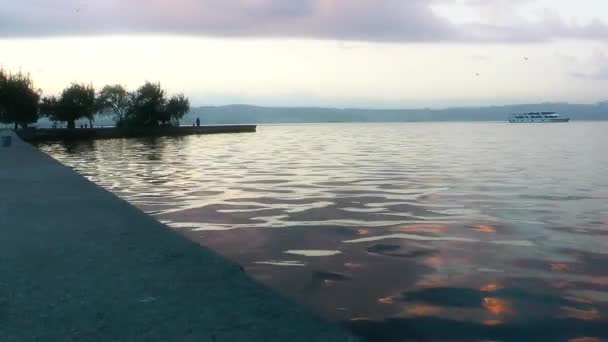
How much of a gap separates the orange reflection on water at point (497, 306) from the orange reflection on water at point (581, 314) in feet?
2.05

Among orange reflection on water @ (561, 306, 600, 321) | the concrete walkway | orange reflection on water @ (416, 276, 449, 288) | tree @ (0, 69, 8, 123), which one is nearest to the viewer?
the concrete walkway

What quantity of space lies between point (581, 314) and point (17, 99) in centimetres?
9336

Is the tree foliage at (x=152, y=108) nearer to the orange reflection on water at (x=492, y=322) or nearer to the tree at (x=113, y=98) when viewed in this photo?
the tree at (x=113, y=98)

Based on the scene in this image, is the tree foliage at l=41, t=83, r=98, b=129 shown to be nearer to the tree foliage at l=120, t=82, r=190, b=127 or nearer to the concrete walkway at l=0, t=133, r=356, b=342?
the tree foliage at l=120, t=82, r=190, b=127

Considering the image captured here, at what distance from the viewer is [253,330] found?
18.6 ft

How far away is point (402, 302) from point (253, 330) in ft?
9.71

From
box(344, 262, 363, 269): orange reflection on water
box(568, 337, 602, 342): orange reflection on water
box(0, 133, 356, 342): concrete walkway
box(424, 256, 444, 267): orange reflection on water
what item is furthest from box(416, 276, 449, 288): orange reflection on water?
box(0, 133, 356, 342): concrete walkway

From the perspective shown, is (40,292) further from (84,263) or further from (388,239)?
(388,239)

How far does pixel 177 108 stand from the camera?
118 m

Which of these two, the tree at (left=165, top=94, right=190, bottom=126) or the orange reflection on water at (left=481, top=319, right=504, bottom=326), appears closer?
the orange reflection on water at (left=481, top=319, right=504, bottom=326)

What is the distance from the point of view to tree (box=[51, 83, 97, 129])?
366 feet

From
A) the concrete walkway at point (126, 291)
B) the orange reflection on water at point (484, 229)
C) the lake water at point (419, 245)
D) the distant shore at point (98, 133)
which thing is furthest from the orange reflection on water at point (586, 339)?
the distant shore at point (98, 133)

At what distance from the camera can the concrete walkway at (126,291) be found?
5.62 m

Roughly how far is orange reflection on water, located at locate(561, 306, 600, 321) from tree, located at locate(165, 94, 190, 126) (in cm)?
11278
